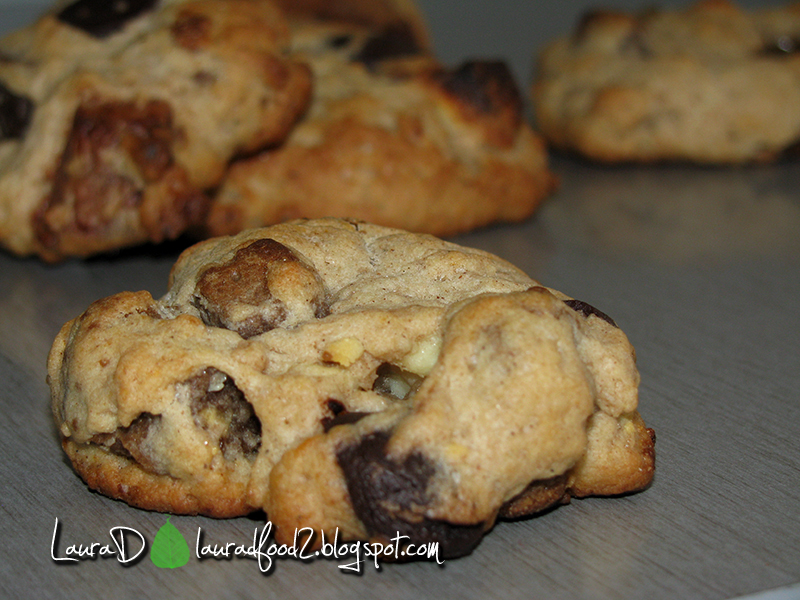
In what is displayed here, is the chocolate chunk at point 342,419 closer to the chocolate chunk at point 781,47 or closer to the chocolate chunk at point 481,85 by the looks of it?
the chocolate chunk at point 481,85

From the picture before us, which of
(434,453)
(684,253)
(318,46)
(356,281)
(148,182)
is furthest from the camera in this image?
(318,46)

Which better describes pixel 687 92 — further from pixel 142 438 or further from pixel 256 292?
pixel 142 438

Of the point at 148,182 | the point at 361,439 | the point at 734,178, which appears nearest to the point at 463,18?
the point at 734,178

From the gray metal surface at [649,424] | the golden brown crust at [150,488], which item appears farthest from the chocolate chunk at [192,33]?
the golden brown crust at [150,488]

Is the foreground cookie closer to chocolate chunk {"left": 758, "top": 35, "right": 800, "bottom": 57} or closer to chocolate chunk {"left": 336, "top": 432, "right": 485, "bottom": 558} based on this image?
chocolate chunk {"left": 336, "top": 432, "right": 485, "bottom": 558}

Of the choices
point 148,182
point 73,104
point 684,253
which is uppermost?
point 73,104

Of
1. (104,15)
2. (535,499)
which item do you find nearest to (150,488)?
(535,499)

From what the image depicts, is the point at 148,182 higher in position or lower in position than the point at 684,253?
higher

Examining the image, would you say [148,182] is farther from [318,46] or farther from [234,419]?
[234,419]
